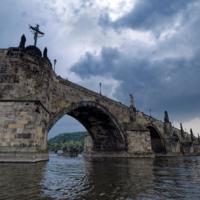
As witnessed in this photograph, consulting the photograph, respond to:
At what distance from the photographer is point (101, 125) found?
71.6 feet

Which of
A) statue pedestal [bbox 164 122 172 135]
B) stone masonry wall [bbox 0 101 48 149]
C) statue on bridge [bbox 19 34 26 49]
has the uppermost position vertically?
statue on bridge [bbox 19 34 26 49]

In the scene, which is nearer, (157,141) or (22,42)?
(22,42)

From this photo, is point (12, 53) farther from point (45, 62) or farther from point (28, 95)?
point (28, 95)

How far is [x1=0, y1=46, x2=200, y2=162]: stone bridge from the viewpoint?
8070 mm

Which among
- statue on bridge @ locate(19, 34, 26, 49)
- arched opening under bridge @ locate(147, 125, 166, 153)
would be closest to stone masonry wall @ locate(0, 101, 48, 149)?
statue on bridge @ locate(19, 34, 26, 49)

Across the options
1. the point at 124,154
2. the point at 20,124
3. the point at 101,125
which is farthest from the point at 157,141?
the point at 20,124

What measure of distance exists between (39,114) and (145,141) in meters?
15.7

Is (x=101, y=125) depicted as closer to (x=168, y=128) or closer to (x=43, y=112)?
(x=43, y=112)

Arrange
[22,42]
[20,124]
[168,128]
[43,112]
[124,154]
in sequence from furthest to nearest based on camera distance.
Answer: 1. [168,128]
2. [124,154]
3. [22,42]
4. [43,112]
5. [20,124]

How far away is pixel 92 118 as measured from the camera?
2083cm

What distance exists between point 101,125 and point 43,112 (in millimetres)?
12884

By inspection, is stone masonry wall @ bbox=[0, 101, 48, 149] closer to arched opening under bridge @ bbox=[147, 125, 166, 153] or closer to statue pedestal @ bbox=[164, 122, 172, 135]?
arched opening under bridge @ bbox=[147, 125, 166, 153]

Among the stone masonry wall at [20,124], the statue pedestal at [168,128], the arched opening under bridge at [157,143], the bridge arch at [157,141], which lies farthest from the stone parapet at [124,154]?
the statue pedestal at [168,128]

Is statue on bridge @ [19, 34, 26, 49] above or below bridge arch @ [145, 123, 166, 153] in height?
above
